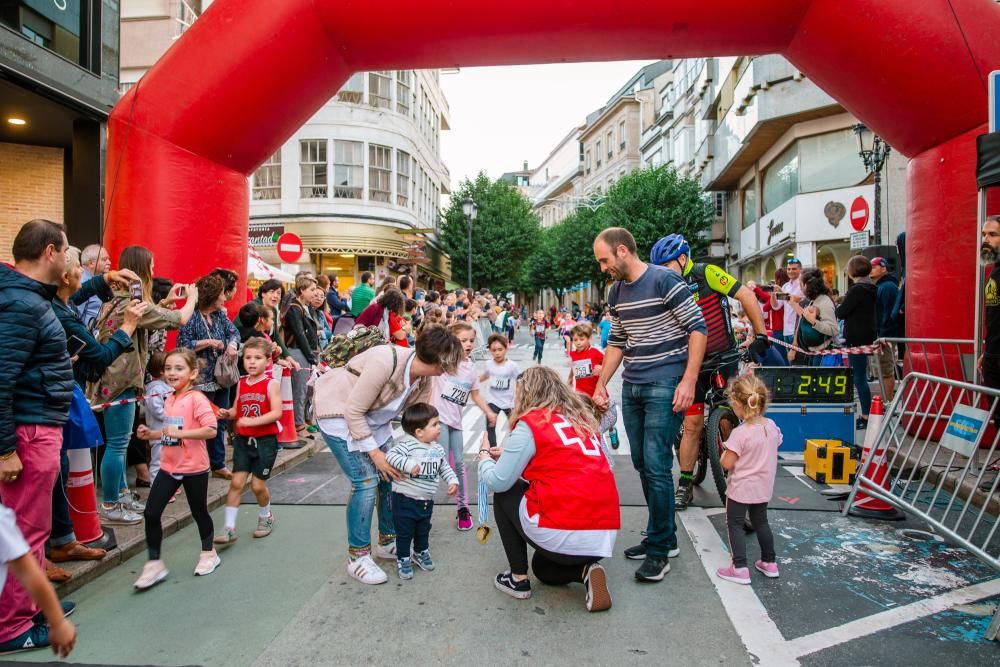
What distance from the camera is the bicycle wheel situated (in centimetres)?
516

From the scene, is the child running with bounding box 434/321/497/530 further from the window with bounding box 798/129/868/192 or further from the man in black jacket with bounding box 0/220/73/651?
the window with bounding box 798/129/868/192

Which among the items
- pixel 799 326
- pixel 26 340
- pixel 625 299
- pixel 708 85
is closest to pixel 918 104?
pixel 799 326

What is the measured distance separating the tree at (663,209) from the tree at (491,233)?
836 cm

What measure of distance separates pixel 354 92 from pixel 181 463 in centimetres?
2372

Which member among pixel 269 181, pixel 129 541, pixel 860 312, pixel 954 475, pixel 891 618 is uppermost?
pixel 269 181

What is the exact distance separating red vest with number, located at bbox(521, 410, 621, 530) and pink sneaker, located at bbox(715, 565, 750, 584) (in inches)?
35.8

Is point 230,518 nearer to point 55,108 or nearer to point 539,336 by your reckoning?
point 55,108

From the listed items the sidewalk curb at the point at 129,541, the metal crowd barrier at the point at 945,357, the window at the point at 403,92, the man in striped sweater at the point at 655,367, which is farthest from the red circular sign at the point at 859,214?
the window at the point at 403,92

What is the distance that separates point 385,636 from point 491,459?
108 centimetres

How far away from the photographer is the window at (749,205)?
1082 inches

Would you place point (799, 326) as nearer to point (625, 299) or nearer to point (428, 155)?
point (625, 299)

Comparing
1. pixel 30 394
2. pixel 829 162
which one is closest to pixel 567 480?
pixel 30 394

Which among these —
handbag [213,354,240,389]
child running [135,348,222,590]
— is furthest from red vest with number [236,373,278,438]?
handbag [213,354,240,389]

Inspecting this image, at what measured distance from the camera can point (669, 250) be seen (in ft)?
16.3
